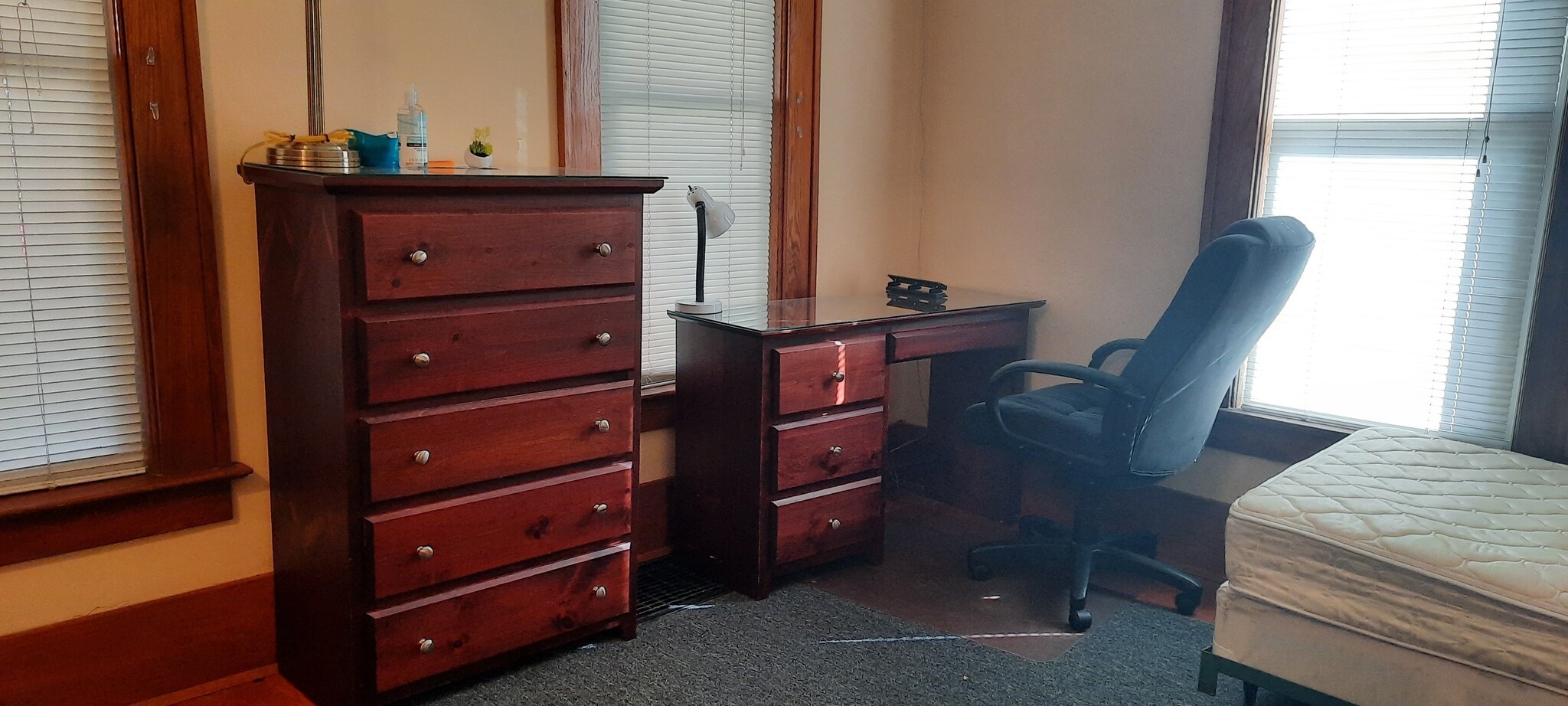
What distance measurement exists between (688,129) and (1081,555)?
64.9 inches

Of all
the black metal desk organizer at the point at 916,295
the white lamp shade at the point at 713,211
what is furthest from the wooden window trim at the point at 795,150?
the white lamp shade at the point at 713,211

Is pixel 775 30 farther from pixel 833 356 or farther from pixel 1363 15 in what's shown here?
→ pixel 1363 15

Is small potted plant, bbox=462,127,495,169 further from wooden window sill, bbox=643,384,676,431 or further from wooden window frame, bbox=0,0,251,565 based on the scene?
wooden window sill, bbox=643,384,676,431

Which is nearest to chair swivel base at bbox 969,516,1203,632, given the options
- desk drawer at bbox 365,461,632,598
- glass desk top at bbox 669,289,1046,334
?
glass desk top at bbox 669,289,1046,334

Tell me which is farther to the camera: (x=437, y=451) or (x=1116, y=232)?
(x=1116, y=232)

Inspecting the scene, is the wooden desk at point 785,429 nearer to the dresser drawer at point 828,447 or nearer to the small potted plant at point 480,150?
the dresser drawer at point 828,447

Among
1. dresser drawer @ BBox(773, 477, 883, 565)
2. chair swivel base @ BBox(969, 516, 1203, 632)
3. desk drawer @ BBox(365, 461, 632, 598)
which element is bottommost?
chair swivel base @ BBox(969, 516, 1203, 632)

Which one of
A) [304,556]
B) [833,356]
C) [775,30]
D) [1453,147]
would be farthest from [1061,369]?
[304,556]

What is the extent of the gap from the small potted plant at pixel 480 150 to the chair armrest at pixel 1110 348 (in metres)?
1.81

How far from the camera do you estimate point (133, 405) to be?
222cm

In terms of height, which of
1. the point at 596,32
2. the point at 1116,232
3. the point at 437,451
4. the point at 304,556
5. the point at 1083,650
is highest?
the point at 596,32

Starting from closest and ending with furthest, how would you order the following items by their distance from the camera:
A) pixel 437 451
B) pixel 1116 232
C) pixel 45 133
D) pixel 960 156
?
pixel 45 133
pixel 437 451
pixel 1116 232
pixel 960 156

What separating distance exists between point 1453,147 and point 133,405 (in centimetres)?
310

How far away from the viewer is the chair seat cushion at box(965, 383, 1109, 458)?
2.77m
